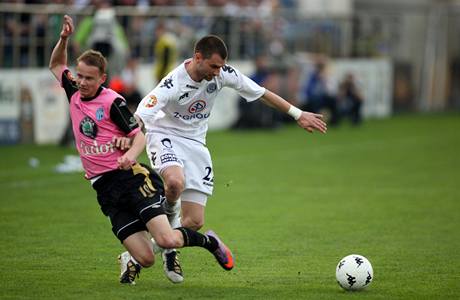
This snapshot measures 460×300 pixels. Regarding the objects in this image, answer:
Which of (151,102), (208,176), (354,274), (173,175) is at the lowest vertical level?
(354,274)

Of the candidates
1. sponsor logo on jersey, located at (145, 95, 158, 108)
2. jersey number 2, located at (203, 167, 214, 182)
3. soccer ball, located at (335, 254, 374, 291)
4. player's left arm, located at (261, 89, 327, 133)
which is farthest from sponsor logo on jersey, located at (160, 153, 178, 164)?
soccer ball, located at (335, 254, 374, 291)

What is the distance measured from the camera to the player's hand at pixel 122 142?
7.93m

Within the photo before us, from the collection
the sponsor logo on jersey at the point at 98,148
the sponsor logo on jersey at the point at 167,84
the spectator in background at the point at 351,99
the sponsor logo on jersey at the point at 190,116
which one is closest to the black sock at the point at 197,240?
the sponsor logo on jersey at the point at 98,148

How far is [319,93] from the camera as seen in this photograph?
2628 cm

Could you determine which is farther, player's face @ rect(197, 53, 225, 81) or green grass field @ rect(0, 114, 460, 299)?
player's face @ rect(197, 53, 225, 81)

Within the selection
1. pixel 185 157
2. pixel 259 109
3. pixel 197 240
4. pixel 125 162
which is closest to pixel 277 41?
pixel 259 109

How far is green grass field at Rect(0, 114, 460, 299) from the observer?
8234mm

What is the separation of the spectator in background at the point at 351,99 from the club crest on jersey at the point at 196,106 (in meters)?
18.1

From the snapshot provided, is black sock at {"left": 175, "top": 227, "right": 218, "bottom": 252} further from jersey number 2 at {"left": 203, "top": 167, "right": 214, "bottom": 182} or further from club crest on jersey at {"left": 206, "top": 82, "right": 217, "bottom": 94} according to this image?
A: club crest on jersey at {"left": 206, "top": 82, "right": 217, "bottom": 94}

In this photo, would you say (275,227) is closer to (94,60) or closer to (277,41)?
(94,60)

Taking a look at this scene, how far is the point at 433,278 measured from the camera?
868 cm

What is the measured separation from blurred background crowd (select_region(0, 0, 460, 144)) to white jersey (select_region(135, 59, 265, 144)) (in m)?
9.92

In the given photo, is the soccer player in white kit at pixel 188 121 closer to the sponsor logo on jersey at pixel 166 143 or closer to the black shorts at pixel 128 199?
the sponsor logo on jersey at pixel 166 143

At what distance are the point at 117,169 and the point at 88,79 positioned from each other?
76cm
